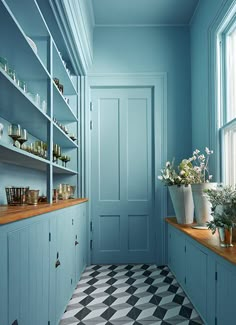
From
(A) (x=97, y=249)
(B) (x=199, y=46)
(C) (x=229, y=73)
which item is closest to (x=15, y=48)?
(C) (x=229, y=73)

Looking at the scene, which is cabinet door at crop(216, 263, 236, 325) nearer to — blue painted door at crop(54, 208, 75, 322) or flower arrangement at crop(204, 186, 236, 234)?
flower arrangement at crop(204, 186, 236, 234)

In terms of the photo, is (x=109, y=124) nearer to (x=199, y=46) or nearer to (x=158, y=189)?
(x=158, y=189)

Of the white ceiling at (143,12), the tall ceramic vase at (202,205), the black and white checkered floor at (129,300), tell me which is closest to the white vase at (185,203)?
the tall ceramic vase at (202,205)

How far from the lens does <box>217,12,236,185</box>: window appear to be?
2930mm

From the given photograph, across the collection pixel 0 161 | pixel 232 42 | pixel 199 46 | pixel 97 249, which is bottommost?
pixel 97 249

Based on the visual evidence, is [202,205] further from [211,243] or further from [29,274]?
[29,274]

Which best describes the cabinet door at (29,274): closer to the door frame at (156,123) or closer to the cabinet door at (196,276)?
the cabinet door at (196,276)

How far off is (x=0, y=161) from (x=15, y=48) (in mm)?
811

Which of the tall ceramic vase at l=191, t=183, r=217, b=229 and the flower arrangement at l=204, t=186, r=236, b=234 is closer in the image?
the flower arrangement at l=204, t=186, r=236, b=234

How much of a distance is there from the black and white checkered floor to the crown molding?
2.43 m

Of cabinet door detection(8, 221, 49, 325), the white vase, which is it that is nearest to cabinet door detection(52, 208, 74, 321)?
cabinet door detection(8, 221, 49, 325)

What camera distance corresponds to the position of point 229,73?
118 inches

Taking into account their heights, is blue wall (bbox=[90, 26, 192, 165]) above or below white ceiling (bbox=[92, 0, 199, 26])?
below

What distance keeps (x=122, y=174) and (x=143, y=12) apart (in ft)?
6.68
